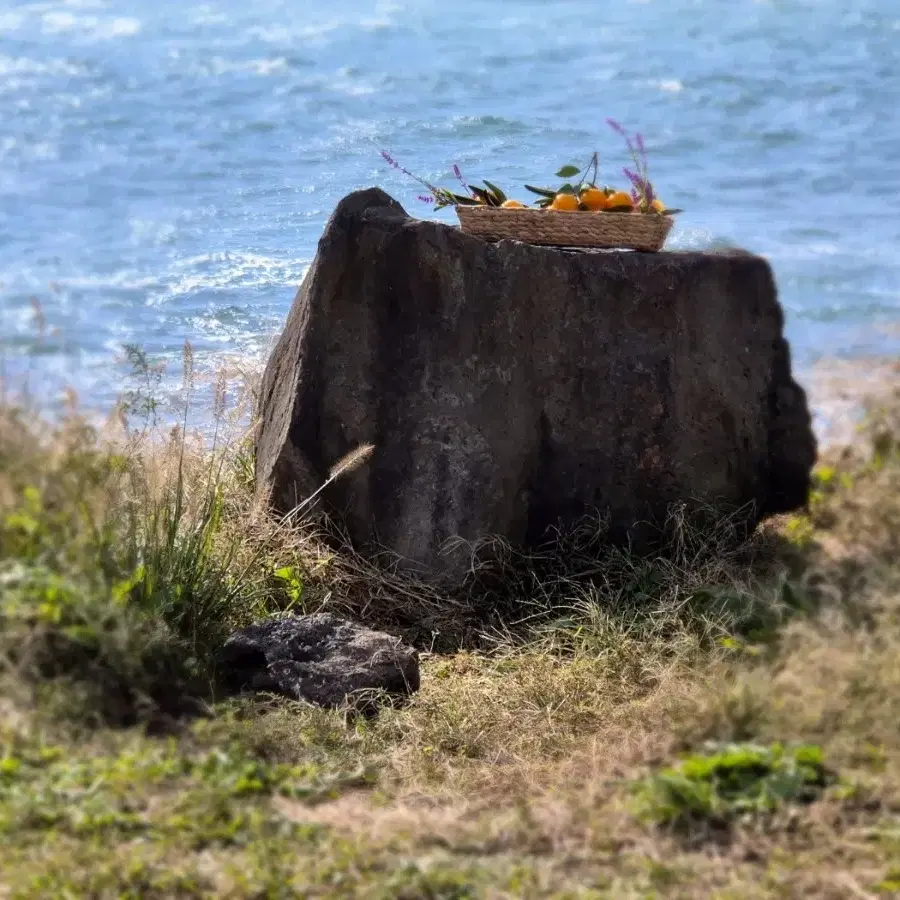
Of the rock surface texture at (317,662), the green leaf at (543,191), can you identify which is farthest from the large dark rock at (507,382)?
the rock surface texture at (317,662)

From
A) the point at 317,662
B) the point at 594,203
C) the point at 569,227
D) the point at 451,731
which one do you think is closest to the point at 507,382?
the point at 569,227

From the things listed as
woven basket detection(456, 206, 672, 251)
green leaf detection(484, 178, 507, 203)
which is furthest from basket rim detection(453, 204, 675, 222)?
green leaf detection(484, 178, 507, 203)

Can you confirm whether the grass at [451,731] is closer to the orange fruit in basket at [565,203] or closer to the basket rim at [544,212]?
the basket rim at [544,212]

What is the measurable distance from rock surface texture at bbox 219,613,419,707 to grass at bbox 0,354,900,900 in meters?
0.09

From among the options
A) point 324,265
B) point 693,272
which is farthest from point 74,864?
point 693,272

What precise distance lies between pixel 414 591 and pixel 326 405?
0.91 metres

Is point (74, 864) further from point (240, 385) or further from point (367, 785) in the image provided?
point (240, 385)

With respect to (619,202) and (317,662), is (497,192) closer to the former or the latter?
(619,202)

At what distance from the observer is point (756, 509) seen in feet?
20.7

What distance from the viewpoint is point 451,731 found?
16.0 feet

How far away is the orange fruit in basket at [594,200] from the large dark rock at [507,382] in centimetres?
23

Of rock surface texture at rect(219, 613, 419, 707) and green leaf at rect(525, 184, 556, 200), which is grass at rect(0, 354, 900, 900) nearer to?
rock surface texture at rect(219, 613, 419, 707)

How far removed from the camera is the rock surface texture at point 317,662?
507 centimetres

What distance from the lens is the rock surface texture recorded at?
507 cm
